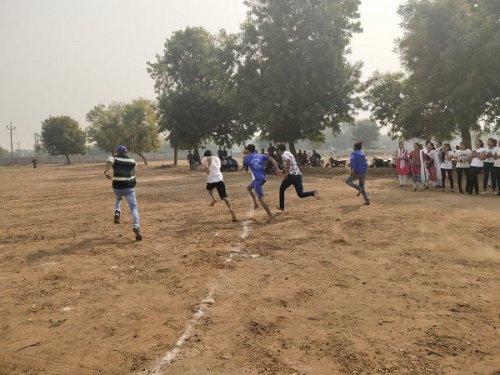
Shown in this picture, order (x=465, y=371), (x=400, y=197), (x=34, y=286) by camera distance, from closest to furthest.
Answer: (x=465, y=371)
(x=34, y=286)
(x=400, y=197)

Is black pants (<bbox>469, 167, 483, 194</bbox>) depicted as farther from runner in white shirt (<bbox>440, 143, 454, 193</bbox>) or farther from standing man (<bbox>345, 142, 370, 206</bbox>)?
standing man (<bbox>345, 142, 370, 206</bbox>)

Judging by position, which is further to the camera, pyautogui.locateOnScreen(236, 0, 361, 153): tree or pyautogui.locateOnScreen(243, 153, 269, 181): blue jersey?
pyautogui.locateOnScreen(236, 0, 361, 153): tree

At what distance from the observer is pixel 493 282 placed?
557 centimetres

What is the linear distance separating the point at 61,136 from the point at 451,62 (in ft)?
267

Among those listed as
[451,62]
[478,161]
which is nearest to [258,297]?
[478,161]

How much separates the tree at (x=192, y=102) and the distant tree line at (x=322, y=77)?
11 cm

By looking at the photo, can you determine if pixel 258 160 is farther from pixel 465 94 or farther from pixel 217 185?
pixel 465 94

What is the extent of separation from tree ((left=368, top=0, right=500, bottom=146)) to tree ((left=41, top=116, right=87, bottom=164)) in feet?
253

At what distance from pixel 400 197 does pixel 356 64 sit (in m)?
20.6

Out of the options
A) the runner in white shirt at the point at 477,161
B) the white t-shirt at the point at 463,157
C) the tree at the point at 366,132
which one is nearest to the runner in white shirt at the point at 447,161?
the white t-shirt at the point at 463,157

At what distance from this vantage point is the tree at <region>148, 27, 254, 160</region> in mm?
41969

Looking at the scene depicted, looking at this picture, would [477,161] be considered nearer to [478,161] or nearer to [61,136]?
[478,161]

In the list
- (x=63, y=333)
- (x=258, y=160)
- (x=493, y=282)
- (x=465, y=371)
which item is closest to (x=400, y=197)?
(x=258, y=160)

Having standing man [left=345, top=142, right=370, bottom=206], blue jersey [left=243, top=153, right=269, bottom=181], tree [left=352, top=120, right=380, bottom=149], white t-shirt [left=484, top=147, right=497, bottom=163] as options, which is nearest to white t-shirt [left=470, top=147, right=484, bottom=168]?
white t-shirt [left=484, top=147, right=497, bottom=163]
